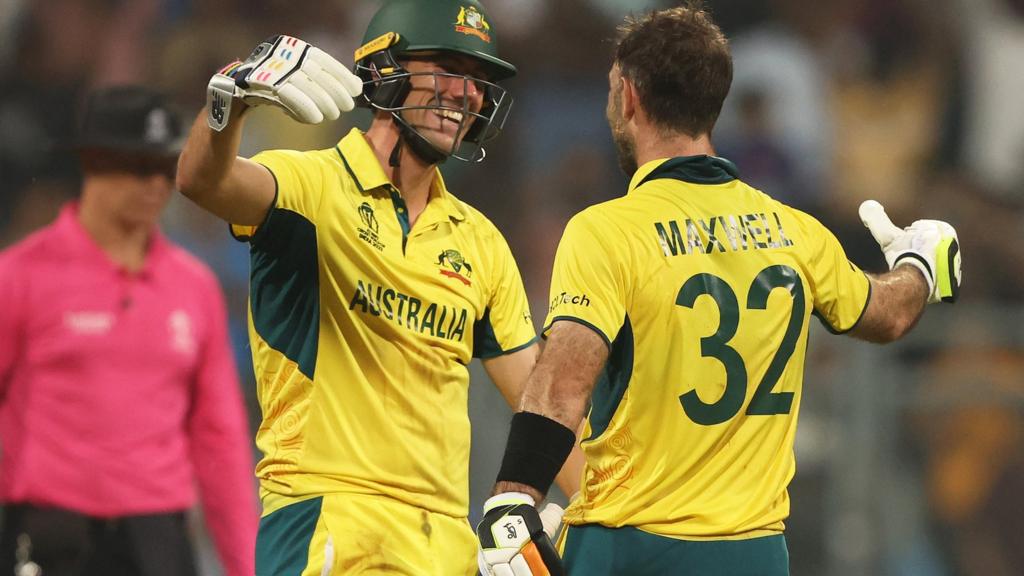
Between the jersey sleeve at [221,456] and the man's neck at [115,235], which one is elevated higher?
the man's neck at [115,235]

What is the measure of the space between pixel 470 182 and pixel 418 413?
19.4 ft

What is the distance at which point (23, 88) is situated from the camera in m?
9.45

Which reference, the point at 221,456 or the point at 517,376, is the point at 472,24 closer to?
the point at 517,376

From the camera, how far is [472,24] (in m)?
4.11

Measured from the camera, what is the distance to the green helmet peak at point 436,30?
404 cm

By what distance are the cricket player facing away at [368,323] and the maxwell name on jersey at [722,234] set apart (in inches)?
27.5

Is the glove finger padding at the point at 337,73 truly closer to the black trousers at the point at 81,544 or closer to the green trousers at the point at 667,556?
the green trousers at the point at 667,556

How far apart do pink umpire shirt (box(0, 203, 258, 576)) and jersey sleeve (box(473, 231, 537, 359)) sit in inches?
65.1


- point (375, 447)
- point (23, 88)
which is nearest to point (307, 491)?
point (375, 447)

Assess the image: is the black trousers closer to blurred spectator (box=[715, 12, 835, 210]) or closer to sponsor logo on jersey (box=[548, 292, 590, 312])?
sponsor logo on jersey (box=[548, 292, 590, 312])

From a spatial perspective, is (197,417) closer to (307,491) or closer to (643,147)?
(307,491)

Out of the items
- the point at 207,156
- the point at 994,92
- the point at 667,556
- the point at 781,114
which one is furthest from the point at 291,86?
the point at 994,92

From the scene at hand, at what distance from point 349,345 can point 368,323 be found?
0.07m

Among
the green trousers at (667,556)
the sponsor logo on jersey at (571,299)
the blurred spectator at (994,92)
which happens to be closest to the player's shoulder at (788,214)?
the sponsor logo on jersey at (571,299)
